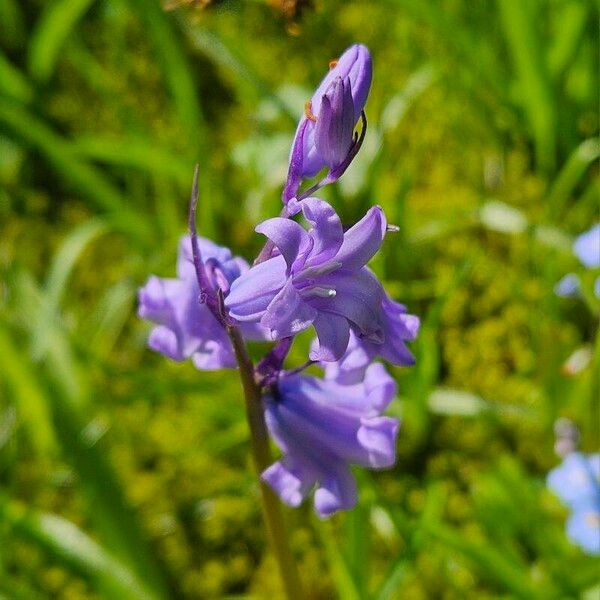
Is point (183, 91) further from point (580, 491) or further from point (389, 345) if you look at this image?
point (389, 345)

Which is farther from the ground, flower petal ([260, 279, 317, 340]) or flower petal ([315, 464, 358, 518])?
flower petal ([260, 279, 317, 340])

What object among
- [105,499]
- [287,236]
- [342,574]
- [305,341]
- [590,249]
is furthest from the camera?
[305,341]

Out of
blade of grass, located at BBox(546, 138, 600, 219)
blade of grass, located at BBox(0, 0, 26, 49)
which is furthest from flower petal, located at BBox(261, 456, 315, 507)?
blade of grass, located at BBox(0, 0, 26, 49)

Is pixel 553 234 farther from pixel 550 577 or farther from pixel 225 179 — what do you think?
pixel 225 179

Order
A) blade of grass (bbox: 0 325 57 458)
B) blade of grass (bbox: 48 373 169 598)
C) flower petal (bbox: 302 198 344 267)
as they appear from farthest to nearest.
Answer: blade of grass (bbox: 0 325 57 458)
blade of grass (bbox: 48 373 169 598)
flower petal (bbox: 302 198 344 267)

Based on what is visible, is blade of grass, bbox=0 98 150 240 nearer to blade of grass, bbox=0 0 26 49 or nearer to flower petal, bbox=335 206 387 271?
blade of grass, bbox=0 0 26 49

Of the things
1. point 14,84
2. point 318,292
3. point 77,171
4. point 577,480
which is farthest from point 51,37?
point 318,292

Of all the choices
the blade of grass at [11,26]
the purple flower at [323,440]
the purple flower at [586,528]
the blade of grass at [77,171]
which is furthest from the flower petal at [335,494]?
the blade of grass at [11,26]

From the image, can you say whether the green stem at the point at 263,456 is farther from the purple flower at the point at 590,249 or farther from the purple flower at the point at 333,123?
the purple flower at the point at 590,249
